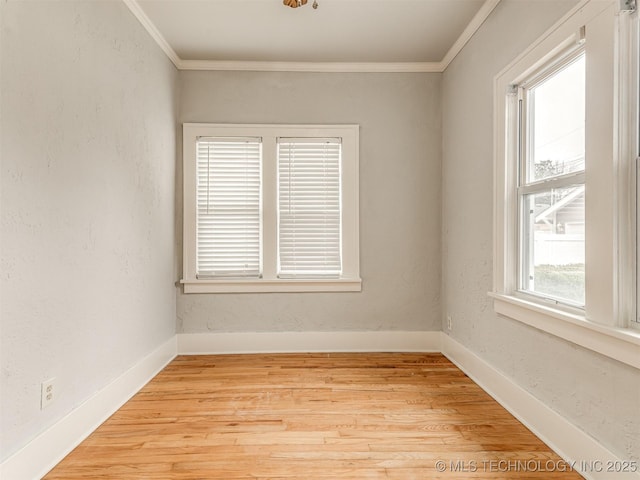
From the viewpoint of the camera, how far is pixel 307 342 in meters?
3.79

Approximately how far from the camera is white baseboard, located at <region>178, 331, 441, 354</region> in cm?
376

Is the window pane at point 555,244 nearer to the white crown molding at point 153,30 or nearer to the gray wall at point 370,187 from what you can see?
the gray wall at point 370,187

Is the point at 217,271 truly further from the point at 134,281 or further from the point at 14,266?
the point at 14,266

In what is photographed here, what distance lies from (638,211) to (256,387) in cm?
250

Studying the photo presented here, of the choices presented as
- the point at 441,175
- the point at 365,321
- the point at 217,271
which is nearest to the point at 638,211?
the point at 441,175

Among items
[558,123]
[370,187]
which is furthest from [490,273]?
[370,187]

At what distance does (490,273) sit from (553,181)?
33.8 inches

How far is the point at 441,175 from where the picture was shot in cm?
382

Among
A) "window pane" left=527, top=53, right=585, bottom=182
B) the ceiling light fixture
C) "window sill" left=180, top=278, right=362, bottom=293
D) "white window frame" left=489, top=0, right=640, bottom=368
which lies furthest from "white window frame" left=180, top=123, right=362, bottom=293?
"white window frame" left=489, top=0, right=640, bottom=368

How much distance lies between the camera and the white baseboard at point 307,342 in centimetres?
376

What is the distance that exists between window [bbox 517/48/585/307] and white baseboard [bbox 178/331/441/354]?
59.9 inches

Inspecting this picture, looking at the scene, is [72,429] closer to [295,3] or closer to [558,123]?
[295,3]

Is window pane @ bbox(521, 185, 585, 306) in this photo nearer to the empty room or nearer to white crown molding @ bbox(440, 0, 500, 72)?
the empty room

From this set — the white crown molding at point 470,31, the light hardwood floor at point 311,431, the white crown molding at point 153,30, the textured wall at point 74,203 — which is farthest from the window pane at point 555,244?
the white crown molding at point 153,30
